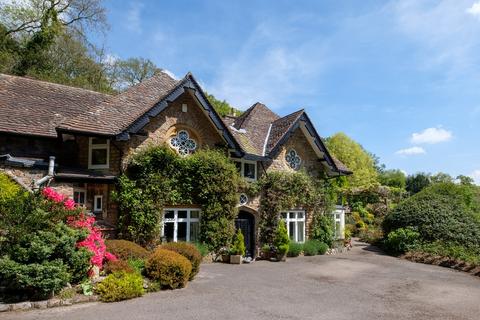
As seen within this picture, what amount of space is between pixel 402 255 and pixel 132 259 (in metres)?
15.2

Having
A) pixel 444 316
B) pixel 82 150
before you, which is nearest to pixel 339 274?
pixel 444 316

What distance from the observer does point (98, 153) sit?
53.1 ft

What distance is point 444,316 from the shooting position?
9125 mm

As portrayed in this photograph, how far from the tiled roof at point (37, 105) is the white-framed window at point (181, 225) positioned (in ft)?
18.9

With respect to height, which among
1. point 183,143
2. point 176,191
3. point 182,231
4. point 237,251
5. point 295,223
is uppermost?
point 183,143

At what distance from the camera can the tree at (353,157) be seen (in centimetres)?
4931

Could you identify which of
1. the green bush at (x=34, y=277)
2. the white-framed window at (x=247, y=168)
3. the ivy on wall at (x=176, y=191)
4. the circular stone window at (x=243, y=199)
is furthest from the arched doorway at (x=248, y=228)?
the green bush at (x=34, y=277)

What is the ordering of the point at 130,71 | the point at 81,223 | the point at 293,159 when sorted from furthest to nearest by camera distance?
the point at 130,71 → the point at 293,159 → the point at 81,223

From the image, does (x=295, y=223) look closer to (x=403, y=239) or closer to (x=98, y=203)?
(x=403, y=239)

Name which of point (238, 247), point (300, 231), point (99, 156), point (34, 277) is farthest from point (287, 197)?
point (34, 277)

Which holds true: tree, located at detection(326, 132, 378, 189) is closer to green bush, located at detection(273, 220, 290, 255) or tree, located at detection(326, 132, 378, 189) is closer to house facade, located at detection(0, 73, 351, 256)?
house facade, located at detection(0, 73, 351, 256)

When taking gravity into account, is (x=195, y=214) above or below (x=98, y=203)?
below

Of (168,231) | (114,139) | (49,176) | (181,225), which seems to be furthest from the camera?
(181,225)

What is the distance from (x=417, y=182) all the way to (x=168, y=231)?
6075cm
